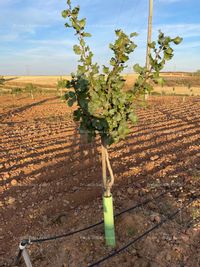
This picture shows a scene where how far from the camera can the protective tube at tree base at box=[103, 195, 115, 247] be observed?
362 centimetres

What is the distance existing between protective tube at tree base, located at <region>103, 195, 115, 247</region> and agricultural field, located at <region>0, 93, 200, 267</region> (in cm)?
16

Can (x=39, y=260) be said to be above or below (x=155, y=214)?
below

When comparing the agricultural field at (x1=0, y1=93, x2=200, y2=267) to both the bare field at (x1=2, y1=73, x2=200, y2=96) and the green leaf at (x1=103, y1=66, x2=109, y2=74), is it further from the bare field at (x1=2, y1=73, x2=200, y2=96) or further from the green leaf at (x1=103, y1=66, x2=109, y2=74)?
the bare field at (x1=2, y1=73, x2=200, y2=96)

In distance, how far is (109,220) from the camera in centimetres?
367

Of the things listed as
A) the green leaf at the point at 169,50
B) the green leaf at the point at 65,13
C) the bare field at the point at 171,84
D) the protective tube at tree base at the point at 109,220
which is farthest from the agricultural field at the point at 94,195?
the bare field at the point at 171,84

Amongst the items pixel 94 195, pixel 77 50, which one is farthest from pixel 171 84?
pixel 77 50

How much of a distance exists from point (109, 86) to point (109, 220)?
5.52ft

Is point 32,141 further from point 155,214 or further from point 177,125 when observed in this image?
point 155,214

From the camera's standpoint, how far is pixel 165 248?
378cm

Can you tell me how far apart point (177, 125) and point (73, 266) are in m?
8.84

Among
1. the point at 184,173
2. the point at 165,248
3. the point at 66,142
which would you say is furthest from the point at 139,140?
the point at 165,248

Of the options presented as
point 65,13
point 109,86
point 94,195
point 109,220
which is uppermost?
point 65,13

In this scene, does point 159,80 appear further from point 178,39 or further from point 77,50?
point 77,50

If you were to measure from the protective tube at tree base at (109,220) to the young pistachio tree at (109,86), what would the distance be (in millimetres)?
771
